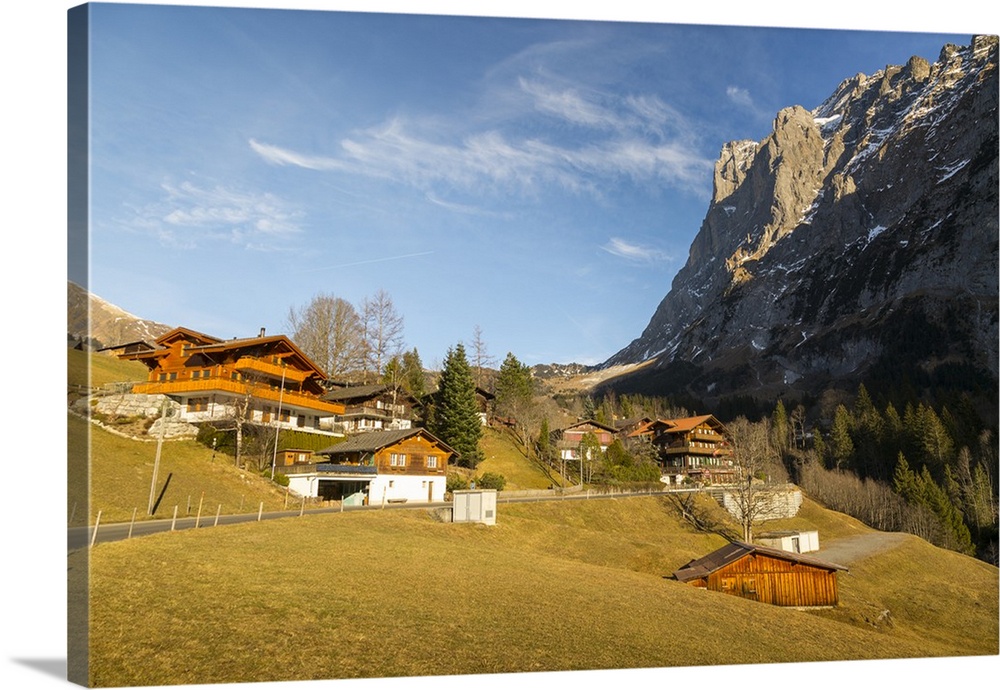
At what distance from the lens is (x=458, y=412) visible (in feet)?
210

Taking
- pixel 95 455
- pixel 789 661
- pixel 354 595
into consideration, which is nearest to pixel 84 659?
pixel 354 595

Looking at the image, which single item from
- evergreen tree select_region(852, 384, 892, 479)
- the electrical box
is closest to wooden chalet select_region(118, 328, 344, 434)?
the electrical box

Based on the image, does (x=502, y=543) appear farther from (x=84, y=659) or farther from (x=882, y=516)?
(x=882, y=516)

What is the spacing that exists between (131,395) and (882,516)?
74579 millimetres

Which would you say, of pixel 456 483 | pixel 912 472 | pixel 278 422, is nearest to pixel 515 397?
pixel 456 483

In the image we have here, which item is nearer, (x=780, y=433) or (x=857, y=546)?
(x=857, y=546)

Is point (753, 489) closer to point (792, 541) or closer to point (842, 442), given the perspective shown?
point (792, 541)

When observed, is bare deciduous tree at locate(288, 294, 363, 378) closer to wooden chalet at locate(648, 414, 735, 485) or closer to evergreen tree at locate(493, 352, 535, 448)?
evergreen tree at locate(493, 352, 535, 448)

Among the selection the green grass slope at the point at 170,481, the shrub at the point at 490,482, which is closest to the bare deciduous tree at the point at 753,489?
the shrub at the point at 490,482

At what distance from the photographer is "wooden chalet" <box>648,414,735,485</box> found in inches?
3563

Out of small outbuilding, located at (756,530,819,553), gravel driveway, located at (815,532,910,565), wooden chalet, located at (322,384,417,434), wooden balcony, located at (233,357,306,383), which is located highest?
wooden balcony, located at (233,357,306,383)

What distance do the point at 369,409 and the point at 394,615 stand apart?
169ft

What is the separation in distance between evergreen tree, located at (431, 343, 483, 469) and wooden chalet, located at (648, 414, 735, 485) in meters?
36.5

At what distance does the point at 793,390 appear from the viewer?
192 meters
